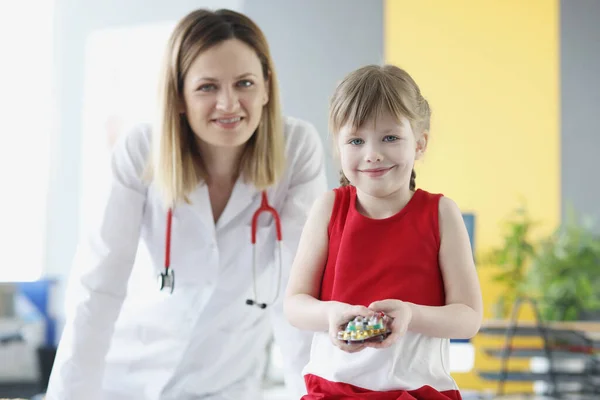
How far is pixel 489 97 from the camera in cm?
632

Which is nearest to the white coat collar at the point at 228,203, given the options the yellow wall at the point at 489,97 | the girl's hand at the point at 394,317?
the girl's hand at the point at 394,317

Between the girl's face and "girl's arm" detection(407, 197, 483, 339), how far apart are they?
9 centimetres

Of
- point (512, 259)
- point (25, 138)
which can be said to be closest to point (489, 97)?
point (512, 259)

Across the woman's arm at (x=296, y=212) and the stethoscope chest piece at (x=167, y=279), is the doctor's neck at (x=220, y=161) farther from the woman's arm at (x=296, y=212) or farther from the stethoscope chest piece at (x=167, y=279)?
the stethoscope chest piece at (x=167, y=279)

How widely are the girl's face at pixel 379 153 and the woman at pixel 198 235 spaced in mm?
564

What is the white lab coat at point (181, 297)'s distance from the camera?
1.62m

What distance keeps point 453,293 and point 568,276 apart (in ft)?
16.6

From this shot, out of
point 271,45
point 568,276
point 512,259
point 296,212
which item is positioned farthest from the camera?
point 271,45

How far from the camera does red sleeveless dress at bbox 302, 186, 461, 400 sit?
957 millimetres

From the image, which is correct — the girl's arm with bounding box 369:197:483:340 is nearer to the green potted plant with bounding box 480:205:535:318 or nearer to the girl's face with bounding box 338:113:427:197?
the girl's face with bounding box 338:113:427:197

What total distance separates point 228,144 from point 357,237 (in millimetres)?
592

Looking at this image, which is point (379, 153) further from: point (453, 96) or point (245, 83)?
point (453, 96)

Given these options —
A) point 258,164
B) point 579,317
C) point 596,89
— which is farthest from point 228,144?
point 596,89

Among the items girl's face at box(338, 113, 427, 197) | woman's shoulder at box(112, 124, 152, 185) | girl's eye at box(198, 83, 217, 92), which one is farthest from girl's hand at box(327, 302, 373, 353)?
woman's shoulder at box(112, 124, 152, 185)
